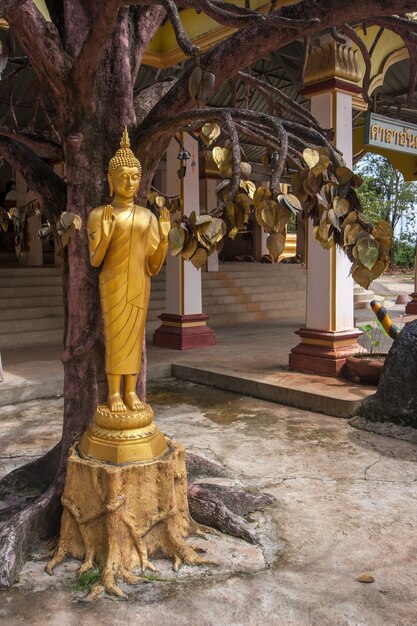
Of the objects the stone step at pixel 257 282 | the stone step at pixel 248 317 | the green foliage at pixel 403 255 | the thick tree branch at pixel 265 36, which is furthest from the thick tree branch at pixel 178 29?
the green foliage at pixel 403 255

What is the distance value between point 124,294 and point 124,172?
52 cm

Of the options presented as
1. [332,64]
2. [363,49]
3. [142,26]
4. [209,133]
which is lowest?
[209,133]

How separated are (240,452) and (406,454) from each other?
3.73 ft

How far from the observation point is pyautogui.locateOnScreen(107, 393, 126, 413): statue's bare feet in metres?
2.81

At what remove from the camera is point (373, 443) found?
4.57m

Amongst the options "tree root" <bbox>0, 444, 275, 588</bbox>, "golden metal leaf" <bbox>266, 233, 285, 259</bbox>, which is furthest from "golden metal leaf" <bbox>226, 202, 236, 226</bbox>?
"tree root" <bbox>0, 444, 275, 588</bbox>

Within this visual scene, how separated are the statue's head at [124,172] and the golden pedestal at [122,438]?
98 centimetres

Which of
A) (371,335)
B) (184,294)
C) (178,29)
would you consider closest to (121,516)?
(178,29)

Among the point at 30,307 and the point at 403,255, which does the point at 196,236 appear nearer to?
the point at 30,307

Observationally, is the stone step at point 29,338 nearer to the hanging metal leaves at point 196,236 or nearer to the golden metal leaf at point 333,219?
the hanging metal leaves at point 196,236

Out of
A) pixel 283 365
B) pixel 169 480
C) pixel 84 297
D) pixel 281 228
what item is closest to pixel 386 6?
pixel 281 228

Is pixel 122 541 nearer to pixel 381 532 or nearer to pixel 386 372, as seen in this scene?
pixel 381 532

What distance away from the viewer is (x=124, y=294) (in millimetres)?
2742

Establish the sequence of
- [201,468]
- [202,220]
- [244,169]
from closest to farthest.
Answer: [202,220] < [244,169] < [201,468]
